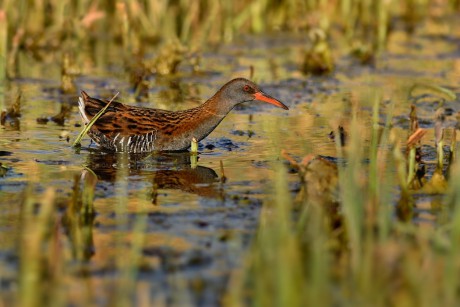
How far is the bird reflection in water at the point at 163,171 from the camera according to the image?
7414 mm

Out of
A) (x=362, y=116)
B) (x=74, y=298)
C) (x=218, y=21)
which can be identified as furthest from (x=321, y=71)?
(x=74, y=298)

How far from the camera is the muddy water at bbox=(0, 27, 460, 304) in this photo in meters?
5.62

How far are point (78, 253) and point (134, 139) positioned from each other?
3236 millimetres

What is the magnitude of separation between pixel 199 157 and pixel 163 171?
0.70 metres

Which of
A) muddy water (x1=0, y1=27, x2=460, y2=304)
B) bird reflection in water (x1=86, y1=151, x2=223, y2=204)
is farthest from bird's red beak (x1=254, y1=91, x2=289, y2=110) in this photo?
bird reflection in water (x1=86, y1=151, x2=223, y2=204)

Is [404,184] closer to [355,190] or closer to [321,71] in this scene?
[355,190]

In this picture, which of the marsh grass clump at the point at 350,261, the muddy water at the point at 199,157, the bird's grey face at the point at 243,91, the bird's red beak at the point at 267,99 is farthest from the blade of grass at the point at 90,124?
the marsh grass clump at the point at 350,261

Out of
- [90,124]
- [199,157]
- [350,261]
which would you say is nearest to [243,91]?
[199,157]

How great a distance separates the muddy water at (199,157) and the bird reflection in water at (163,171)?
0.01 meters

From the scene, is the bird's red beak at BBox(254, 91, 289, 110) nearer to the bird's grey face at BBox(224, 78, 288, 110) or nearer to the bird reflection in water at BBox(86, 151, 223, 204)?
the bird's grey face at BBox(224, 78, 288, 110)

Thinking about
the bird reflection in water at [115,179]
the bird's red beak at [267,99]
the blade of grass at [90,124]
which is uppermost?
the bird's red beak at [267,99]

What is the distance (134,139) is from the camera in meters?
8.80

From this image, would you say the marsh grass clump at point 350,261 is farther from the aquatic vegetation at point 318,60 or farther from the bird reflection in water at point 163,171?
the aquatic vegetation at point 318,60

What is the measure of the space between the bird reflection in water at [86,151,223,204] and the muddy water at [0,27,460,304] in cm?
1
